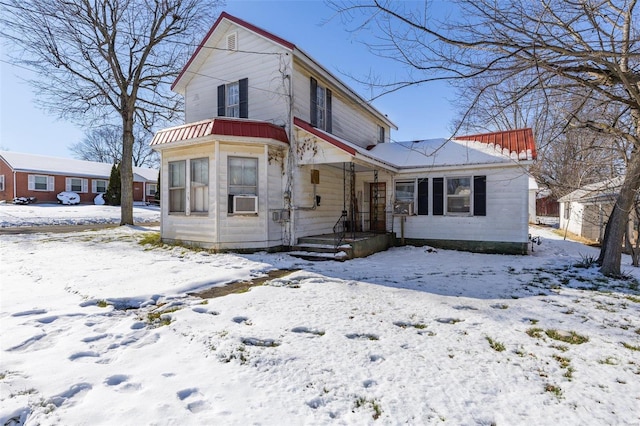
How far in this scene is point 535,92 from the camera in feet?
16.3

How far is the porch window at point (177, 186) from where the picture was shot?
9695 mm

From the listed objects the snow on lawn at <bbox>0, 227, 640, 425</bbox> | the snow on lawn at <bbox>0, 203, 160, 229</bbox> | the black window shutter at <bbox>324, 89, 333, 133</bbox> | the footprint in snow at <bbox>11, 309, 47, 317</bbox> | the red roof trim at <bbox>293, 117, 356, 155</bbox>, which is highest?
the black window shutter at <bbox>324, 89, 333, 133</bbox>

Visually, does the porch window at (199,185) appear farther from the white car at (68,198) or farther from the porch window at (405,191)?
the white car at (68,198)

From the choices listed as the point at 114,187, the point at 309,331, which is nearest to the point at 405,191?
the point at 309,331

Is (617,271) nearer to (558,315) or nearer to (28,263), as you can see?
(558,315)

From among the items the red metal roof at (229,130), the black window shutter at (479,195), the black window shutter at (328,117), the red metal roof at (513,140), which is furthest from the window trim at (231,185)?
the red metal roof at (513,140)

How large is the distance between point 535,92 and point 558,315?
3.27m

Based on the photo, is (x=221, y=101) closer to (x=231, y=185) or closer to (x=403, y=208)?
(x=231, y=185)

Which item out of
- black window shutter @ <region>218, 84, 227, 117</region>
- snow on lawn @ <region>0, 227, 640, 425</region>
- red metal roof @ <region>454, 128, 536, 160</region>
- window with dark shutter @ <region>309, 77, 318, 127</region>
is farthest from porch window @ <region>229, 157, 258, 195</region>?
red metal roof @ <region>454, 128, 536, 160</region>

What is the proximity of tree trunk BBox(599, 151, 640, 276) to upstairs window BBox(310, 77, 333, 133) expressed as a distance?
7.88 m

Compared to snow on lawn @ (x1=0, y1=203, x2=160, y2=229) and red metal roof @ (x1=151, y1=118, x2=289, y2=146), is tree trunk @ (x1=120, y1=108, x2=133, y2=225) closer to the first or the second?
snow on lawn @ (x1=0, y1=203, x2=160, y2=229)

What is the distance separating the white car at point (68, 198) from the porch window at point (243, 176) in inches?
1117

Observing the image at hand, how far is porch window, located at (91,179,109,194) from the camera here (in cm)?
3216

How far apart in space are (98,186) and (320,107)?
101 ft
